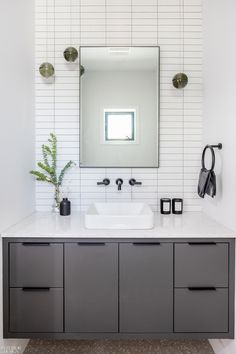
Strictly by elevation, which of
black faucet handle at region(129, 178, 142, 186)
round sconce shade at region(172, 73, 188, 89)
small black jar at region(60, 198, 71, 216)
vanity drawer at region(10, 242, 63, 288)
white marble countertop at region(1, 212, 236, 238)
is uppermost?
round sconce shade at region(172, 73, 188, 89)

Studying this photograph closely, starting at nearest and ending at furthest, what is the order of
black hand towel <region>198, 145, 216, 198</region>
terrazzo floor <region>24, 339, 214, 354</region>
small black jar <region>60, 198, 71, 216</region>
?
black hand towel <region>198, 145, 216, 198</region> < terrazzo floor <region>24, 339, 214, 354</region> < small black jar <region>60, 198, 71, 216</region>

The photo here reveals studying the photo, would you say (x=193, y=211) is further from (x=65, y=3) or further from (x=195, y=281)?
(x=65, y=3)

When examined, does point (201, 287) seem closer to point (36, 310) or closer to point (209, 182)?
point (209, 182)

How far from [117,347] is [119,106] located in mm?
1871

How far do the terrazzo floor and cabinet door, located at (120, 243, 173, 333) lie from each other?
443 millimetres

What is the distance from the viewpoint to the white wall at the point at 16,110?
172cm

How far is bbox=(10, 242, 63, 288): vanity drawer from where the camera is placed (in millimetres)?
1710

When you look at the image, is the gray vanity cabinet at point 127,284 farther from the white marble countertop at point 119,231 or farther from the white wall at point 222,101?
the white wall at point 222,101

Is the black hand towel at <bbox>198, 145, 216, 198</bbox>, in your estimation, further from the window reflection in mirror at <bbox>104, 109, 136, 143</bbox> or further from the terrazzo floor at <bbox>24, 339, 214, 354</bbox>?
the terrazzo floor at <bbox>24, 339, 214, 354</bbox>

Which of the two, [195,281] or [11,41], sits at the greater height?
[11,41]

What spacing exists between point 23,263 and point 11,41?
1.44 metres

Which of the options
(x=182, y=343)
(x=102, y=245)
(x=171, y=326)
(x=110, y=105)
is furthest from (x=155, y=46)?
(x=182, y=343)

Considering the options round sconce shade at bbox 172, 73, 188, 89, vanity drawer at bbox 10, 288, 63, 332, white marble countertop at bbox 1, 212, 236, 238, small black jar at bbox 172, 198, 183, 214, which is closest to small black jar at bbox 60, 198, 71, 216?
white marble countertop at bbox 1, 212, 236, 238

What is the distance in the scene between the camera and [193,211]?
7.75 feet
